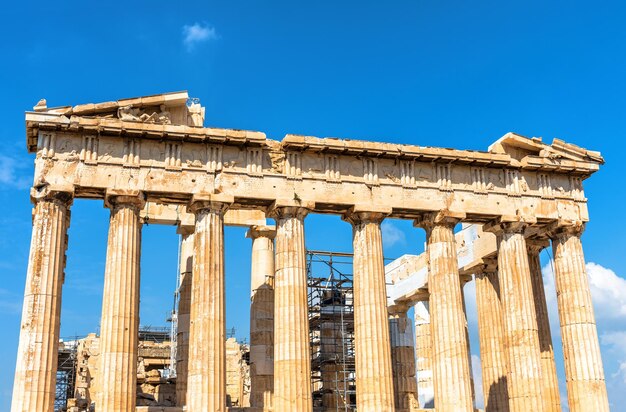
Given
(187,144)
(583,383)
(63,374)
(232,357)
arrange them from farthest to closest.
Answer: (63,374), (232,357), (583,383), (187,144)

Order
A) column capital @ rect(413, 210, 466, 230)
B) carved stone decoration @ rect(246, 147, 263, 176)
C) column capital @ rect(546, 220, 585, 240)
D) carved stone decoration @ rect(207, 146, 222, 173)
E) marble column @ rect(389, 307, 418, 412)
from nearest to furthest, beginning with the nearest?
carved stone decoration @ rect(207, 146, 222, 173) < carved stone decoration @ rect(246, 147, 263, 176) < column capital @ rect(413, 210, 466, 230) < column capital @ rect(546, 220, 585, 240) < marble column @ rect(389, 307, 418, 412)

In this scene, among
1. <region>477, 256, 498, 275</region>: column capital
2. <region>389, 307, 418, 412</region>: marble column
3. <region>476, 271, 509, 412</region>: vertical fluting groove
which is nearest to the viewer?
<region>476, 271, 509, 412</region>: vertical fluting groove

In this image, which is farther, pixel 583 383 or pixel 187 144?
pixel 583 383

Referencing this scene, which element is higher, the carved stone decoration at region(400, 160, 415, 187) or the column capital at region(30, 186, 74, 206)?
the carved stone decoration at region(400, 160, 415, 187)

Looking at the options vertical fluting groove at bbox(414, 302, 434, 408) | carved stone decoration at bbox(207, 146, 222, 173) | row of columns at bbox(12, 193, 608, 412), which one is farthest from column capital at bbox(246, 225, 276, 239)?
vertical fluting groove at bbox(414, 302, 434, 408)

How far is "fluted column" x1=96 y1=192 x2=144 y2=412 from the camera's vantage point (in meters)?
23.6

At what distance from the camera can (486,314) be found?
107 ft

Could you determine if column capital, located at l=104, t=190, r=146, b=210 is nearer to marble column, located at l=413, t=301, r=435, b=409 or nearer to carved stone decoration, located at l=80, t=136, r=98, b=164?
carved stone decoration, located at l=80, t=136, r=98, b=164

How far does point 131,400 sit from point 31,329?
12.3 feet

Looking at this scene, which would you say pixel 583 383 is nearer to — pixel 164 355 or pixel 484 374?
pixel 484 374

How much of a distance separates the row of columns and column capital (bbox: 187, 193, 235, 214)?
0.13 feet

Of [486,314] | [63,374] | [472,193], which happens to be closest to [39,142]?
[472,193]

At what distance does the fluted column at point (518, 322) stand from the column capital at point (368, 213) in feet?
16.2

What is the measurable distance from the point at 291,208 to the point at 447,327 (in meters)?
7.11
